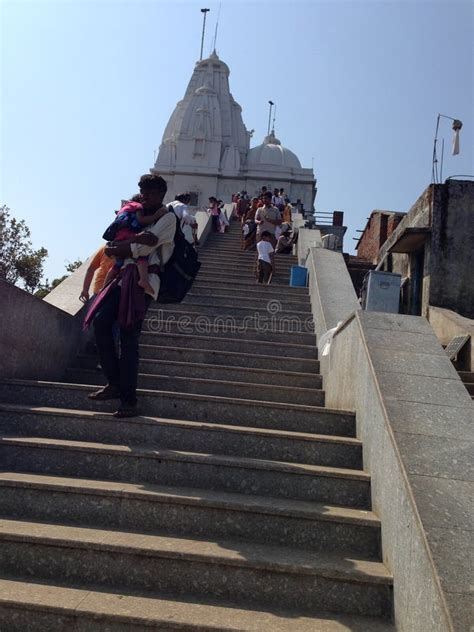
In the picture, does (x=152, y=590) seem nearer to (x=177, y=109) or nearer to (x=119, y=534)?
(x=119, y=534)

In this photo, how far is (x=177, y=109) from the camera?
6391 cm

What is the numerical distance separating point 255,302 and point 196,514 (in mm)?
5375

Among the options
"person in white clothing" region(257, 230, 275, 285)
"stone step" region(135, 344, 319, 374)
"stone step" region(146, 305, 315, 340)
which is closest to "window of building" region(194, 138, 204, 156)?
"person in white clothing" region(257, 230, 275, 285)

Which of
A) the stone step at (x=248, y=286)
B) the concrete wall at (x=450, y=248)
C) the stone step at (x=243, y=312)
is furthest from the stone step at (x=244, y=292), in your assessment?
the concrete wall at (x=450, y=248)

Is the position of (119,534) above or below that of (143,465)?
below

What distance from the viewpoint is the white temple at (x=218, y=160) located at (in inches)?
2095

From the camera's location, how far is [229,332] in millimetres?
7383

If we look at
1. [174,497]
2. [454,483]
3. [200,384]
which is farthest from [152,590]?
[200,384]

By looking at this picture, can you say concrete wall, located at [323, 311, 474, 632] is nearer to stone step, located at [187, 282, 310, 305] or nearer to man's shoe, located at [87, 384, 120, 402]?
man's shoe, located at [87, 384, 120, 402]

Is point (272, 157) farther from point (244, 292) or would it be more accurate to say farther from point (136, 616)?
point (136, 616)

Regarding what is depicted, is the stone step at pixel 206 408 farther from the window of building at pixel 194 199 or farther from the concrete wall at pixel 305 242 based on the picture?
the window of building at pixel 194 199

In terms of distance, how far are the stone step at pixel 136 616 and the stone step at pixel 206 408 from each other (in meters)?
1.74

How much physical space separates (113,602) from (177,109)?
64171mm

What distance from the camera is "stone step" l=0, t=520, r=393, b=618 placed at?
337cm
